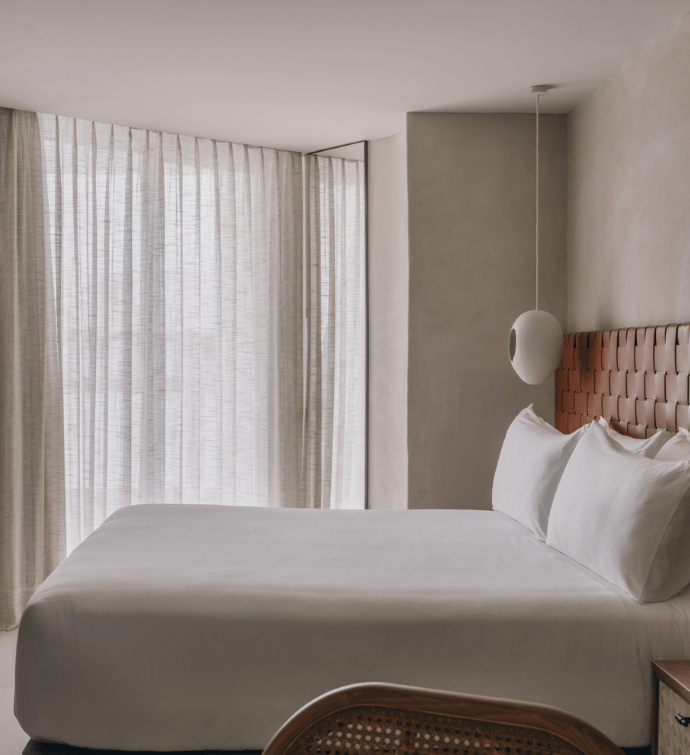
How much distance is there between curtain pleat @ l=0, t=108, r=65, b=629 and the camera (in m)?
3.34

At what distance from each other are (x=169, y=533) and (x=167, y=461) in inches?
59.0

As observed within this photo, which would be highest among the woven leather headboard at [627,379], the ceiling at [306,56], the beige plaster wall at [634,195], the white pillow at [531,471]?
the ceiling at [306,56]

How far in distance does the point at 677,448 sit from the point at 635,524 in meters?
0.44

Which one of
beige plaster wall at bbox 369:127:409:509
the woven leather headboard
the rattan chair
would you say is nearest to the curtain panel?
beige plaster wall at bbox 369:127:409:509

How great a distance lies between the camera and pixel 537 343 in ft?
10.2

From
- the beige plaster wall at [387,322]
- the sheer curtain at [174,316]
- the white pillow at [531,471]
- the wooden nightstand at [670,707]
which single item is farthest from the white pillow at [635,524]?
the sheer curtain at [174,316]

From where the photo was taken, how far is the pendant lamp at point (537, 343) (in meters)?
3.12

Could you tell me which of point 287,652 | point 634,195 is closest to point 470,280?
point 634,195

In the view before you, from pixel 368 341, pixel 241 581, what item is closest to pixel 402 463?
pixel 368 341

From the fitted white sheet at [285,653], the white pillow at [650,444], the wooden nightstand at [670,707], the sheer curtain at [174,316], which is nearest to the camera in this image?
the wooden nightstand at [670,707]

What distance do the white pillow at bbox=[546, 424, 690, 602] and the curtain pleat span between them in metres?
2.62

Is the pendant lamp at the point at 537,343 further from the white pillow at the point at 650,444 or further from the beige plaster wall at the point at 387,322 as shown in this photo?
the white pillow at the point at 650,444

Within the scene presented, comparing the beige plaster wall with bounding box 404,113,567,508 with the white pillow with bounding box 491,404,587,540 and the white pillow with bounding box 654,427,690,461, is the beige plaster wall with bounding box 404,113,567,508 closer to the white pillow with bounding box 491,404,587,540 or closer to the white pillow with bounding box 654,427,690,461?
the white pillow with bounding box 491,404,587,540

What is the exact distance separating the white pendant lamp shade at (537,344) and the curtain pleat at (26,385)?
7.61 ft
